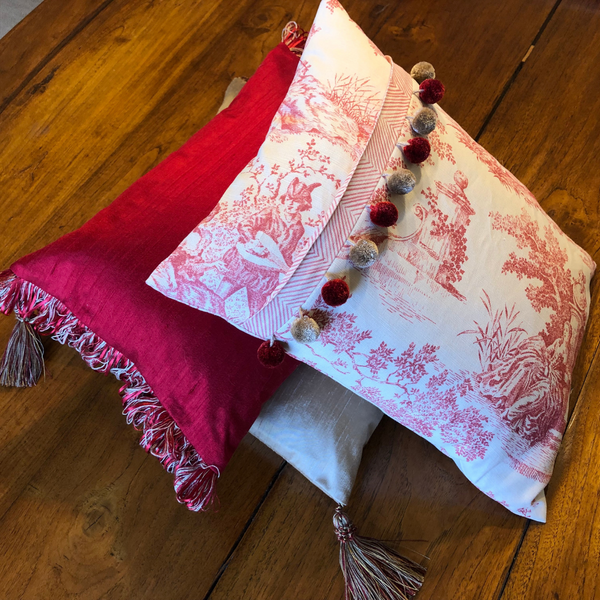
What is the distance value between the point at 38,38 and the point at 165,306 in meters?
0.75

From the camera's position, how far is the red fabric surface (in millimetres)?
634

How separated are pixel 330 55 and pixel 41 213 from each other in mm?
604

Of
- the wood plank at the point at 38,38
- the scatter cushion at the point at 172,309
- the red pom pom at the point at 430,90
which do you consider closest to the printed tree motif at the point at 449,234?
the red pom pom at the point at 430,90

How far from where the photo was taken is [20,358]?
2.70 feet

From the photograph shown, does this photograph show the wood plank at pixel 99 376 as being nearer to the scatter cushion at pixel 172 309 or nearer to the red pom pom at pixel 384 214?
the scatter cushion at pixel 172 309

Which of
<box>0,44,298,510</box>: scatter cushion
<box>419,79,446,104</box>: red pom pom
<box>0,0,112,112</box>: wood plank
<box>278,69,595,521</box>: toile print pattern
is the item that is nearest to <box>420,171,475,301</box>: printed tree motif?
<box>278,69,595,521</box>: toile print pattern

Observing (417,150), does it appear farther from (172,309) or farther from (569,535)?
(569,535)

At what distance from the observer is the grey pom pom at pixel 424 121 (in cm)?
61

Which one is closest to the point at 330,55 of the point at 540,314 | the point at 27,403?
the point at 540,314

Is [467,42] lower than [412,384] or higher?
higher

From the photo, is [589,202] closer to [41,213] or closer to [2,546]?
[41,213]

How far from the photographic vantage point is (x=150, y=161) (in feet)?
3.17

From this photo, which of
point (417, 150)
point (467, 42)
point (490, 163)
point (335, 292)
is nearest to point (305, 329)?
point (335, 292)

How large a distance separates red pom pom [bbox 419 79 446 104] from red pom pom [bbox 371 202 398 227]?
0.61 feet
